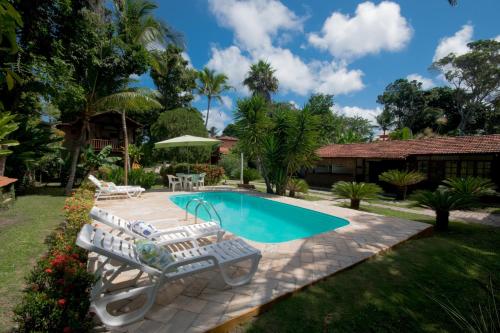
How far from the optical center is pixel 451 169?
1545cm

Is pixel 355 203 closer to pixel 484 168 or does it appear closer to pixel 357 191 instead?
pixel 357 191

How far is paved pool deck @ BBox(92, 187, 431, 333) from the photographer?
2965mm

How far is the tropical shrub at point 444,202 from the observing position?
7145mm

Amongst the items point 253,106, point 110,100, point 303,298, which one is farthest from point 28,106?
point 303,298

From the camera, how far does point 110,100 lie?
12.5 m

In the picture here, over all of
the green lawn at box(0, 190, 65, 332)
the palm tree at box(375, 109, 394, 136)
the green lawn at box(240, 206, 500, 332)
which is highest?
the palm tree at box(375, 109, 394, 136)

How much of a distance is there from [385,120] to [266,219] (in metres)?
44.7

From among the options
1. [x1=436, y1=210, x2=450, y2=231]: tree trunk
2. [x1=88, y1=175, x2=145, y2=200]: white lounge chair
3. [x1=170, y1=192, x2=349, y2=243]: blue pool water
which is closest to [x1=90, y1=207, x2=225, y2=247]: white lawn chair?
[x1=170, y1=192, x2=349, y2=243]: blue pool water

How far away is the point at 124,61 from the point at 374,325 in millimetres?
13931

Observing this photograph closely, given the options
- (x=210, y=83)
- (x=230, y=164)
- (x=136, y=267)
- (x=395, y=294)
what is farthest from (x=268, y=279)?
(x=210, y=83)

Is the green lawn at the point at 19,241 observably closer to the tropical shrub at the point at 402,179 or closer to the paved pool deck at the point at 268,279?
the paved pool deck at the point at 268,279

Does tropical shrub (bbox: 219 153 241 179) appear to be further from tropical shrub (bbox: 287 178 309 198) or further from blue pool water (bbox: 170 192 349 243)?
blue pool water (bbox: 170 192 349 243)

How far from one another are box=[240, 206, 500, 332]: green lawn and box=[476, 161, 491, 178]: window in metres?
11.6

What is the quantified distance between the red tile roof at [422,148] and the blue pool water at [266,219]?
10640 millimetres
